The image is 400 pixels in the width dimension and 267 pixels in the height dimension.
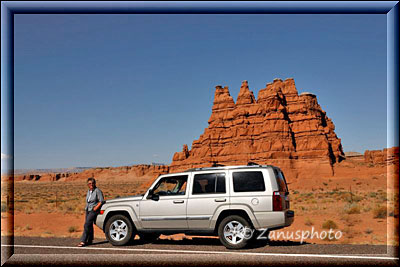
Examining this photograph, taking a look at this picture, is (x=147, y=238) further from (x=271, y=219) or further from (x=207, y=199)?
(x=271, y=219)

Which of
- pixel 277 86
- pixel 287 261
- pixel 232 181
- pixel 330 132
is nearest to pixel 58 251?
pixel 232 181

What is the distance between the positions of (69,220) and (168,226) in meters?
14.2

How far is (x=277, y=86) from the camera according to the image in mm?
100625

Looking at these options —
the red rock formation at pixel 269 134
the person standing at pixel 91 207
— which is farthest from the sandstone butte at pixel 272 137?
the person standing at pixel 91 207

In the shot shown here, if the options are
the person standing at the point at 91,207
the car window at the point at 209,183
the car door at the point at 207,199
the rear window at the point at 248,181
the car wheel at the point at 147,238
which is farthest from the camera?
the car wheel at the point at 147,238

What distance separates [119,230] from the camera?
10602 millimetres

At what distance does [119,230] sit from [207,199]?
8.35ft

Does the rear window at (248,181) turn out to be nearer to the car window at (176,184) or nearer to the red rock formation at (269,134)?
the car window at (176,184)

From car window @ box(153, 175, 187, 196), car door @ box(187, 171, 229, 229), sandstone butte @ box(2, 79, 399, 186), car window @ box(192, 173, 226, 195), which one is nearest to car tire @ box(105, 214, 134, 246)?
car window @ box(153, 175, 187, 196)

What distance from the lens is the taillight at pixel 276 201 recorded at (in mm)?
9422

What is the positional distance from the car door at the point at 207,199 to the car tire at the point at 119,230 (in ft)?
5.60

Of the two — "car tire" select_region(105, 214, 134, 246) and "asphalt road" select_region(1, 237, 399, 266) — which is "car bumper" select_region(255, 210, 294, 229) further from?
"car tire" select_region(105, 214, 134, 246)

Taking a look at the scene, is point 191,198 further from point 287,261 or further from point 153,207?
point 287,261

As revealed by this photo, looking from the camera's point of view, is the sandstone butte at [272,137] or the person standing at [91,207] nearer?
the person standing at [91,207]
